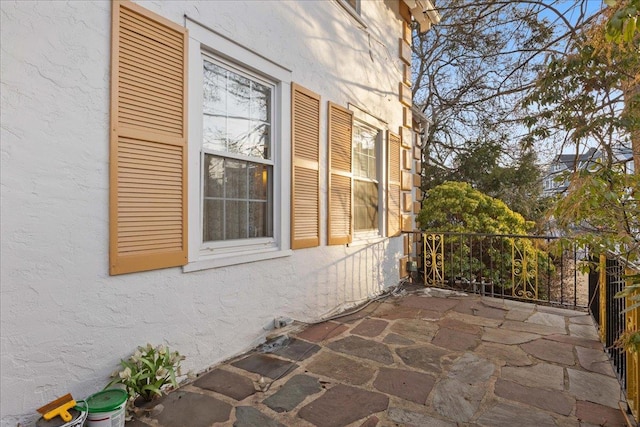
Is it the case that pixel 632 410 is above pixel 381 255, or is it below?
below

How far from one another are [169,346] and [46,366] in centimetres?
71

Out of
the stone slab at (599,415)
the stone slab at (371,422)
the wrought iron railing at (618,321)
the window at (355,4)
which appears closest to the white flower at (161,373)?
the stone slab at (371,422)

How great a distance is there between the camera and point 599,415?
210 cm

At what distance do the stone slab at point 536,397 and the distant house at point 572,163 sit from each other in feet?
4.86

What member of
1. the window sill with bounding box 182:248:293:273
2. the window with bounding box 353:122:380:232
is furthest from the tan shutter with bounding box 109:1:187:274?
the window with bounding box 353:122:380:232

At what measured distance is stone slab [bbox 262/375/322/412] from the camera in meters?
2.18

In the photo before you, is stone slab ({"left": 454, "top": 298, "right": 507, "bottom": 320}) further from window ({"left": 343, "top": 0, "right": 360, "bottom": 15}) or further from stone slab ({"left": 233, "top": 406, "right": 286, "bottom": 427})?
window ({"left": 343, "top": 0, "right": 360, "bottom": 15})

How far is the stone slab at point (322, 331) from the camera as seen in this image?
129 inches

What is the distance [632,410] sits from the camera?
2012 millimetres

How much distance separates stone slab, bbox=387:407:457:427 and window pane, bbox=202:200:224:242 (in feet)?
5.99

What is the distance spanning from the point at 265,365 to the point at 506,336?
244 cm

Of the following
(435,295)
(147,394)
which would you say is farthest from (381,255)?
(147,394)

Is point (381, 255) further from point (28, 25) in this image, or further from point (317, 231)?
point (28, 25)

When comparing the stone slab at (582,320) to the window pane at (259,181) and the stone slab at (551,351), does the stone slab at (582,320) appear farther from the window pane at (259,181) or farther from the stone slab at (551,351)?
the window pane at (259,181)
